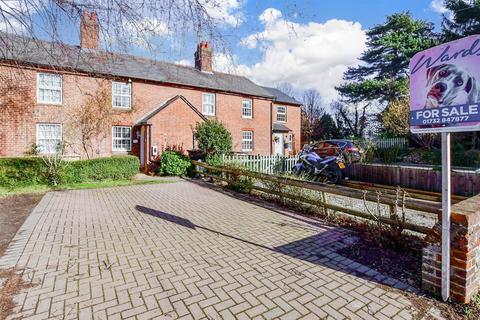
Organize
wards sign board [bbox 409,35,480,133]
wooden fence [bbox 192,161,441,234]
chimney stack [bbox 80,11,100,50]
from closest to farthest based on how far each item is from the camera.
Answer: wards sign board [bbox 409,35,480,133] → chimney stack [bbox 80,11,100,50] → wooden fence [bbox 192,161,441,234]

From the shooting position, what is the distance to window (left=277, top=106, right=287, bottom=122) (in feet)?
87.8

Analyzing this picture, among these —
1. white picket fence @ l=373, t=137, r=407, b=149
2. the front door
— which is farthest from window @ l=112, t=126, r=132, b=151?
white picket fence @ l=373, t=137, r=407, b=149

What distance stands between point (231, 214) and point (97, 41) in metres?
5.02

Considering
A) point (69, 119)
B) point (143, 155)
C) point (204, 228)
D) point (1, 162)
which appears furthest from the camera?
point (143, 155)

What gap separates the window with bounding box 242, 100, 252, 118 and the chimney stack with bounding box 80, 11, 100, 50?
20133mm

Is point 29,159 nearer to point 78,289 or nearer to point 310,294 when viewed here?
point 78,289

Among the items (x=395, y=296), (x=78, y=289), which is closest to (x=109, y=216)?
(x=78, y=289)

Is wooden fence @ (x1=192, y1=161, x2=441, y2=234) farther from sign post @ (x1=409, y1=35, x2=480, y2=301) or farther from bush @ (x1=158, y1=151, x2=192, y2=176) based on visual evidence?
bush @ (x1=158, y1=151, x2=192, y2=176)

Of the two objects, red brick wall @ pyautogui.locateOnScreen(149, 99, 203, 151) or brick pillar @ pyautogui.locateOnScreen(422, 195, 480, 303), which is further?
red brick wall @ pyautogui.locateOnScreen(149, 99, 203, 151)

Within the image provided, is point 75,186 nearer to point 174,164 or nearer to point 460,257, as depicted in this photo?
point 174,164

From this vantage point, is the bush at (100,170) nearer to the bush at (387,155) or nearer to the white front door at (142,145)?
the white front door at (142,145)

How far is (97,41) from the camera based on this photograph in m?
3.18

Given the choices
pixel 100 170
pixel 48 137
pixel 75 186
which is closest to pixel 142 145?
pixel 100 170

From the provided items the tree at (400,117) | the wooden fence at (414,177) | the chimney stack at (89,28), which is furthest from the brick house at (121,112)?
the tree at (400,117)
